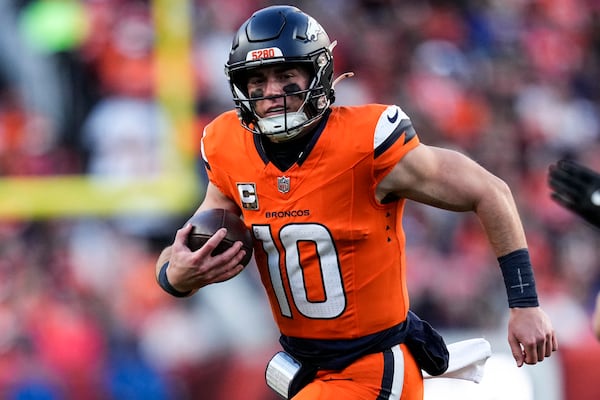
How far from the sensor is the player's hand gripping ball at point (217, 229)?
352 cm

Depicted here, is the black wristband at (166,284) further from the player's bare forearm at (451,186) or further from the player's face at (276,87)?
the player's bare forearm at (451,186)

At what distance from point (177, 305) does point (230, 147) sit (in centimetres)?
342

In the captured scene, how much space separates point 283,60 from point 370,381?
102 centimetres

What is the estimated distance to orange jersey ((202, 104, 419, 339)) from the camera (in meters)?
3.54

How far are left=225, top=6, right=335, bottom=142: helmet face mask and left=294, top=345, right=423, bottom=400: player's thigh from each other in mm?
742

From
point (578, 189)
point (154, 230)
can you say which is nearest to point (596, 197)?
point (578, 189)

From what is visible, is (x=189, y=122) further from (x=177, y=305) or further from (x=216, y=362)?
(x=216, y=362)

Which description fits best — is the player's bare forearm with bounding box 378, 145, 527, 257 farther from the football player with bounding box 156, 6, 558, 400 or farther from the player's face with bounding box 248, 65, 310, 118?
the player's face with bounding box 248, 65, 310, 118

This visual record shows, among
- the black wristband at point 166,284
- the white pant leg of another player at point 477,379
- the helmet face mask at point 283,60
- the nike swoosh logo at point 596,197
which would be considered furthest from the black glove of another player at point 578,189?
the black wristband at point 166,284

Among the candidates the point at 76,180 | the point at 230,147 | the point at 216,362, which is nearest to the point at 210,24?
the point at 76,180

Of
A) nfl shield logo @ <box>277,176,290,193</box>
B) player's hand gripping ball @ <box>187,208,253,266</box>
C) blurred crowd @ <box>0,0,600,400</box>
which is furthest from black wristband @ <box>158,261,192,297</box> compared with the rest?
blurred crowd @ <box>0,0,600,400</box>

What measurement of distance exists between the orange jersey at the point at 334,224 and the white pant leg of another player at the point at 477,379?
1.02ft

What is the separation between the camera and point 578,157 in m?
9.36

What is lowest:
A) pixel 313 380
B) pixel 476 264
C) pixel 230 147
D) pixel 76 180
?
pixel 476 264
